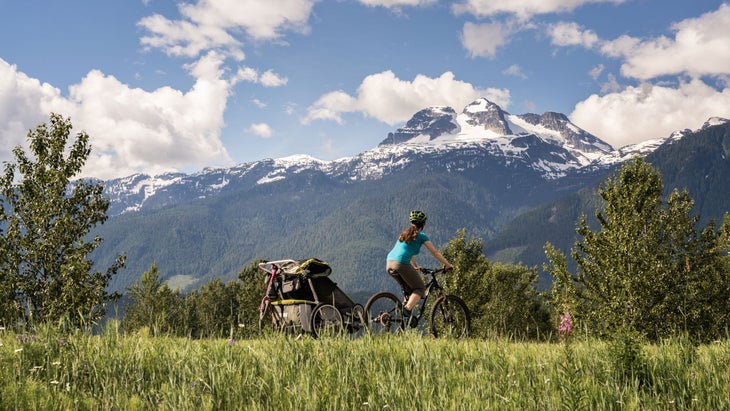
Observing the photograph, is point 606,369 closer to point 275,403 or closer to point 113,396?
point 275,403

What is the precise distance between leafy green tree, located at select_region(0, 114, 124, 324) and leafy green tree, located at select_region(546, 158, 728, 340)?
78.7 feet

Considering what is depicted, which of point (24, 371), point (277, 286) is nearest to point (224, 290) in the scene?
point (277, 286)

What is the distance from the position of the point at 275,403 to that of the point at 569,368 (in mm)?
2634

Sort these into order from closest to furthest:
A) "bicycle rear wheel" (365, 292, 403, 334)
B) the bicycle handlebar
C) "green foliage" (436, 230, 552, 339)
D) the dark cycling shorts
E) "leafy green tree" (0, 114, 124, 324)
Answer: "bicycle rear wheel" (365, 292, 403, 334) < the dark cycling shorts < the bicycle handlebar < "leafy green tree" (0, 114, 124, 324) < "green foliage" (436, 230, 552, 339)

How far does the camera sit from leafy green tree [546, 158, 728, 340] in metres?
28.6

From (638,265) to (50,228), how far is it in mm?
31429

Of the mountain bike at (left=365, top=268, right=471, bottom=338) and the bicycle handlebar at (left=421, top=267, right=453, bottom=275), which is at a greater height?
the bicycle handlebar at (left=421, top=267, right=453, bottom=275)

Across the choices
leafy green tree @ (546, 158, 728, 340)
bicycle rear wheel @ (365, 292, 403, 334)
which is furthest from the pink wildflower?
leafy green tree @ (546, 158, 728, 340)

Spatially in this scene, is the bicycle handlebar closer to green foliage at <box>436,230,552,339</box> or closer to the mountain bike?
the mountain bike

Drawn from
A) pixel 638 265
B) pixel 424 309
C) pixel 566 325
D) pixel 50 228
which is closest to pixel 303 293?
pixel 424 309

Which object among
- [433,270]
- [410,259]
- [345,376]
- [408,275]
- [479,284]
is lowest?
[479,284]

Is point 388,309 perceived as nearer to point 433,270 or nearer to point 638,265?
point 433,270

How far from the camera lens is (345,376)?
4.33m

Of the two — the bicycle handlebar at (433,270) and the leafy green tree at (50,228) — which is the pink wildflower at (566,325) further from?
the leafy green tree at (50,228)
